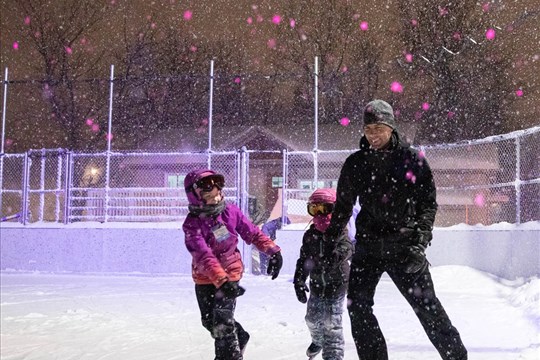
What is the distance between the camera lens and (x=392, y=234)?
333 centimetres

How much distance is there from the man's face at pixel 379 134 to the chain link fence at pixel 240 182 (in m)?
6.56

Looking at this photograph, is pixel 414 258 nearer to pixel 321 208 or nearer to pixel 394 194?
pixel 394 194

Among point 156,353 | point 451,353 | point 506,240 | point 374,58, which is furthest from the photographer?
point 374,58

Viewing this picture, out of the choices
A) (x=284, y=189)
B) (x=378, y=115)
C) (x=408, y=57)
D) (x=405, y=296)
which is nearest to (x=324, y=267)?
(x=405, y=296)

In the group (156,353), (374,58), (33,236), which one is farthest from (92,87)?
(156,353)

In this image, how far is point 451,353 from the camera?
3240mm

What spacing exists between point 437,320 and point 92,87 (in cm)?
2106

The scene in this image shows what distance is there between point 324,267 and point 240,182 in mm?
8830

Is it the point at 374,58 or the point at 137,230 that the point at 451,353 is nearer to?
the point at 137,230

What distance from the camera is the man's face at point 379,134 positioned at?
11.2ft

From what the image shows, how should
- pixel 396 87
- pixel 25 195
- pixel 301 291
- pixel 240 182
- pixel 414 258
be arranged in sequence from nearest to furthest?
pixel 414 258
pixel 301 291
pixel 240 182
pixel 25 195
pixel 396 87

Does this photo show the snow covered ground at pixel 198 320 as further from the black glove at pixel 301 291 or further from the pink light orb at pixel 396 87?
the pink light orb at pixel 396 87

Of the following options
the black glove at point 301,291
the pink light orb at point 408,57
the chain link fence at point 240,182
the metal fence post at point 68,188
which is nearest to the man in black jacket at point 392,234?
the black glove at point 301,291

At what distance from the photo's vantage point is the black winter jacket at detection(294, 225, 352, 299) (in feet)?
→ 13.7
